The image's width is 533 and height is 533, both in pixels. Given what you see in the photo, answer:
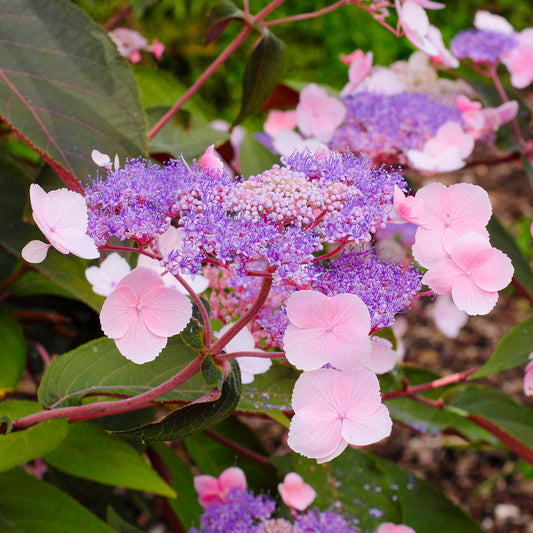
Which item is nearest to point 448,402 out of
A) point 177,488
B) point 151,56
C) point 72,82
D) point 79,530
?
point 177,488

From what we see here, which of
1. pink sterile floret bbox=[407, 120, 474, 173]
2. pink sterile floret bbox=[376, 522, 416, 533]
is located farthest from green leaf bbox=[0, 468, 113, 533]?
pink sterile floret bbox=[407, 120, 474, 173]

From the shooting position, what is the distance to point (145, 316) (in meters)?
0.40

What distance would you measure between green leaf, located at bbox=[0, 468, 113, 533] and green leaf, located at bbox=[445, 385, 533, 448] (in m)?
0.43

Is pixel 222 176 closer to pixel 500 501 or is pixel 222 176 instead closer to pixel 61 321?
pixel 61 321

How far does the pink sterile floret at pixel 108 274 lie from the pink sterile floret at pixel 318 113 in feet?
0.99

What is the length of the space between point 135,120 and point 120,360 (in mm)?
208

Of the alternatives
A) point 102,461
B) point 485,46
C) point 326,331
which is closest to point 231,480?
point 102,461

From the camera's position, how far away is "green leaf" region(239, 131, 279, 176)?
82 centimetres

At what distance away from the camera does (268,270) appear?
0.39 m

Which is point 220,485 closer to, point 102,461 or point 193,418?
point 102,461

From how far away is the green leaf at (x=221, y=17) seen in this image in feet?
2.37

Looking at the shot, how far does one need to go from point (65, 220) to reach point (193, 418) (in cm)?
15

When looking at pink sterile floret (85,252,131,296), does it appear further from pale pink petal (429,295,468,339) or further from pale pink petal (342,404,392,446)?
pale pink petal (429,295,468,339)

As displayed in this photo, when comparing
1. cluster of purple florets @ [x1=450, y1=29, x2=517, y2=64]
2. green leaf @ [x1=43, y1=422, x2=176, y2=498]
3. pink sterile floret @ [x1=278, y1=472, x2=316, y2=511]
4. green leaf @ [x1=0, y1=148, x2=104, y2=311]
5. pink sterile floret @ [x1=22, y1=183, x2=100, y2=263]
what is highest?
pink sterile floret @ [x1=22, y1=183, x2=100, y2=263]
